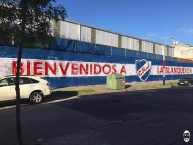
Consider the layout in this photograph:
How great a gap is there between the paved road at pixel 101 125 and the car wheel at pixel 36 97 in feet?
6.78

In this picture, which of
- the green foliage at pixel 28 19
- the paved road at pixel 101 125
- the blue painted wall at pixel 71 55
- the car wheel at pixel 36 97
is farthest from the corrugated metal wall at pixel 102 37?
the green foliage at pixel 28 19

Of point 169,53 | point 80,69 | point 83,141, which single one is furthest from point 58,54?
point 169,53

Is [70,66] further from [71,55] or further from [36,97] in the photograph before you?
[36,97]

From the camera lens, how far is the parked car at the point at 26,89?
15039mm

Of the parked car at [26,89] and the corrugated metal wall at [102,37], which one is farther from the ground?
the corrugated metal wall at [102,37]

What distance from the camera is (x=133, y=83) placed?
34.2 meters

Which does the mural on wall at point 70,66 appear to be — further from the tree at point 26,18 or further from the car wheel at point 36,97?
the tree at point 26,18

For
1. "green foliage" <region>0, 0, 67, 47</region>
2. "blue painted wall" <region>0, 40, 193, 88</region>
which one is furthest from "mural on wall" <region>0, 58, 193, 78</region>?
"green foliage" <region>0, 0, 67, 47</region>

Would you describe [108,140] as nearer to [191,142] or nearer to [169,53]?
[191,142]

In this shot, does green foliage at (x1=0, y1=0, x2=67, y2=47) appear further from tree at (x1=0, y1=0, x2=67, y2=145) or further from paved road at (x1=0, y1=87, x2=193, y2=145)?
paved road at (x1=0, y1=87, x2=193, y2=145)

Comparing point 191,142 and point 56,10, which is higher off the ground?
point 56,10

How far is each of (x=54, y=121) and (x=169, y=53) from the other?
5086cm

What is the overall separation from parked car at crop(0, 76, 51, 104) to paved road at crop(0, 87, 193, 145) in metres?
1.86

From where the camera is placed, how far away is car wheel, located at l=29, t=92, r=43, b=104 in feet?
52.3
